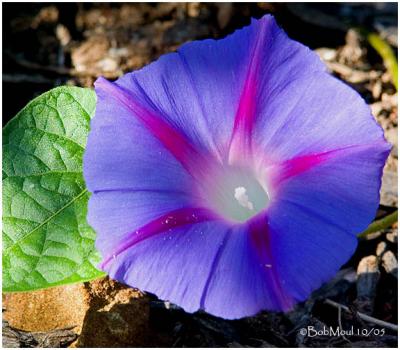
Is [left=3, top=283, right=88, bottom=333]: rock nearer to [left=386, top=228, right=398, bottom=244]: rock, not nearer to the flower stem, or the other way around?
the flower stem

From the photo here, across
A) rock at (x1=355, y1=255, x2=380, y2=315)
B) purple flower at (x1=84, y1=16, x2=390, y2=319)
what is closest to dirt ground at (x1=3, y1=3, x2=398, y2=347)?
rock at (x1=355, y1=255, x2=380, y2=315)

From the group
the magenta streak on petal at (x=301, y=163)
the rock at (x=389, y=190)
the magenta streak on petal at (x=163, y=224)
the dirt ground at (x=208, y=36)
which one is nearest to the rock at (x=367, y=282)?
the dirt ground at (x=208, y=36)

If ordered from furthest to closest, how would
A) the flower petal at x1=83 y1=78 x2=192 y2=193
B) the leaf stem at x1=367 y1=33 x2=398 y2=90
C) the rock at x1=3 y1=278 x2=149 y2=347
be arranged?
the leaf stem at x1=367 y1=33 x2=398 y2=90
the rock at x1=3 y1=278 x2=149 y2=347
the flower petal at x1=83 y1=78 x2=192 y2=193

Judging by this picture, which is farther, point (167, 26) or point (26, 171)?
point (167, 26)

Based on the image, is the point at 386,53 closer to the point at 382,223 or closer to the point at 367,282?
the point at 382,223

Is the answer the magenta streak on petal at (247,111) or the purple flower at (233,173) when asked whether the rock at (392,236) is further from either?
the magenta streak on petal at (247,111)

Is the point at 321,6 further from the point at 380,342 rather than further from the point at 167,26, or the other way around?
the point at 380,342

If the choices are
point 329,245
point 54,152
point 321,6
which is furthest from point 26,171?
point 321,6
